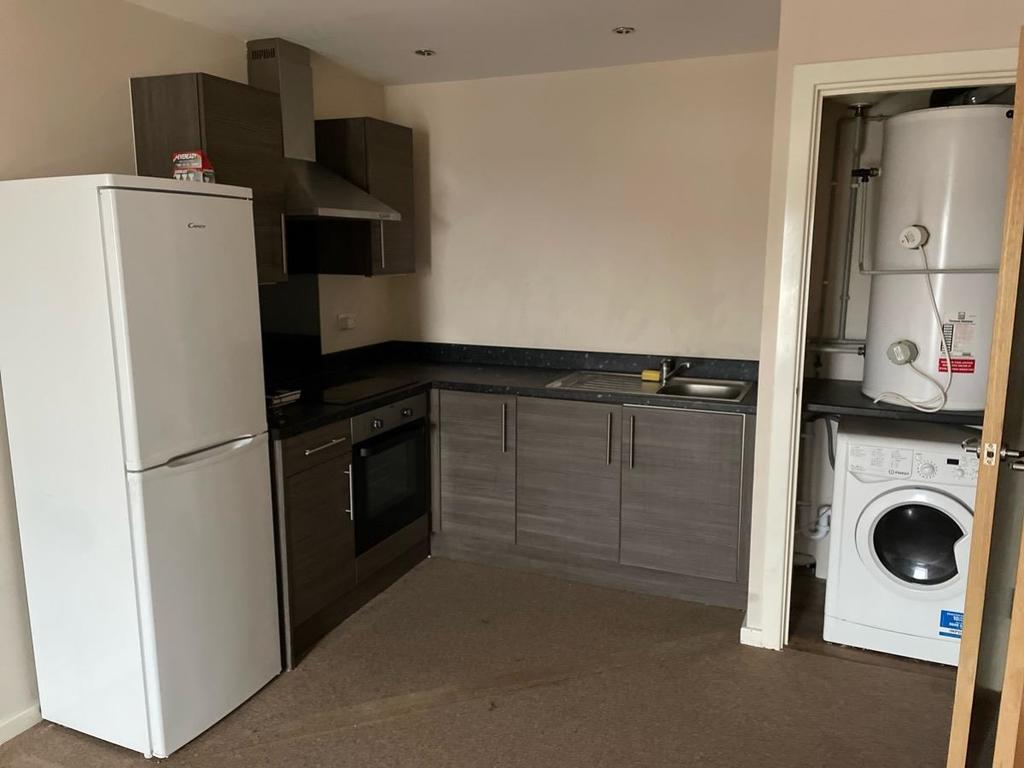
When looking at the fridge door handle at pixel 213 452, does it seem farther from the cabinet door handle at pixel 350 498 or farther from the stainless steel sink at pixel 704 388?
the stainless steel sink at pixel 704 388

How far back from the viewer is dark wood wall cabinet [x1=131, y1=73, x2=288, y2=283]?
102 inches

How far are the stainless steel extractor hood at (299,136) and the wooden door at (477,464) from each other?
0.93m

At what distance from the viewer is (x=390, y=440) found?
3.28 metres

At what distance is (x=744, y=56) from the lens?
3.40 meters

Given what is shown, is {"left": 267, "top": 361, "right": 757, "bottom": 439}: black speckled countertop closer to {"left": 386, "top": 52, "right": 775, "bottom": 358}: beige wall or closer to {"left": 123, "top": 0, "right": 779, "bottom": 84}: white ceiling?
{"left": 386, "top": 52, "right": 775, "bottom": 358}: beige wall

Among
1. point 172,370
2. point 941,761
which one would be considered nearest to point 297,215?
point 172,370

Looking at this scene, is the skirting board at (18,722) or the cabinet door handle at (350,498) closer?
the skirting board at (18,722)

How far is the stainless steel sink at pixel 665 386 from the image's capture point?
11.3 feet

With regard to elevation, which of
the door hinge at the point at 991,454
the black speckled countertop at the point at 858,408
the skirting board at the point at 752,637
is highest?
the door hinge at the point at 991,454

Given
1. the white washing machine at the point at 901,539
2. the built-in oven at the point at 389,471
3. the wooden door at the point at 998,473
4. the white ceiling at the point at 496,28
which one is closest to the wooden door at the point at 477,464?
the built-in oven at the point at 389,471

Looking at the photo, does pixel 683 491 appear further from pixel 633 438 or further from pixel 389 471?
pixel 389 471

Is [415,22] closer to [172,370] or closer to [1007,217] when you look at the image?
[172,370]

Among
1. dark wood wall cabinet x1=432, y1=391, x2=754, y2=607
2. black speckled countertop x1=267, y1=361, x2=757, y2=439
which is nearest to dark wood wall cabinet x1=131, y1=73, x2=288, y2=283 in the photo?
black speckled countertop x1=267, y1=361, x2=757, y2=439

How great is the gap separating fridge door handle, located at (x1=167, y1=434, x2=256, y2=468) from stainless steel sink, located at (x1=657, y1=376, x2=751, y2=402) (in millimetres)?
1820
